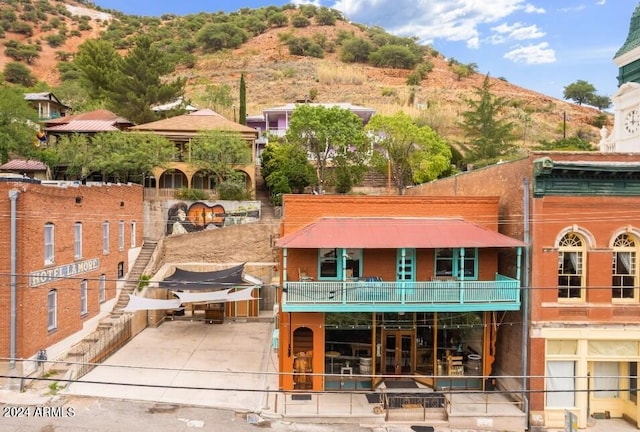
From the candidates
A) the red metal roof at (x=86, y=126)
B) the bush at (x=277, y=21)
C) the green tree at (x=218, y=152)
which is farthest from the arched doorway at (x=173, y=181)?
the bush at (x=277, y=21)

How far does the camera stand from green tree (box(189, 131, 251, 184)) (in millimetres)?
34188

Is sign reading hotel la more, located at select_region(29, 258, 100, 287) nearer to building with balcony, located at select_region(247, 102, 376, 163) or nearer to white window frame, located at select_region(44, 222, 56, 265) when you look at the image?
white window frame, located at select_region(44, 222, 56, 265)

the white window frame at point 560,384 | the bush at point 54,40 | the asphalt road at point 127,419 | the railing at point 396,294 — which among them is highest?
the bush at point 54,40

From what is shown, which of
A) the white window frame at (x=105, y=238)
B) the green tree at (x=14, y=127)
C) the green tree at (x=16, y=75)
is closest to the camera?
the white window frame at (x=105, y=238)

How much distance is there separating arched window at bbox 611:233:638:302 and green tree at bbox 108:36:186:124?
41.7 meters

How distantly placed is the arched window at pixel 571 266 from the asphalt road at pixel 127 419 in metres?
8.45

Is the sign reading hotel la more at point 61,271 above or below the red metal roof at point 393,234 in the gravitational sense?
below

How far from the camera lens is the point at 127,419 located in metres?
14.2

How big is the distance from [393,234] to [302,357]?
570cm

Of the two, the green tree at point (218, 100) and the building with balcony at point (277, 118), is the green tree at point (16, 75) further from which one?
the building with balcony at point (277, 118)

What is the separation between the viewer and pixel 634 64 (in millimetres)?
18000

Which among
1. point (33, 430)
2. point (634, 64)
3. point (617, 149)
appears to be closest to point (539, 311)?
point (617, 149)

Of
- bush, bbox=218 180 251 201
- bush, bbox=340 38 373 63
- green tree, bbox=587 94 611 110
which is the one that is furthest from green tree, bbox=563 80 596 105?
bush, bbox=218 180 251 201

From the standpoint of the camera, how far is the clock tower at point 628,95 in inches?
701
